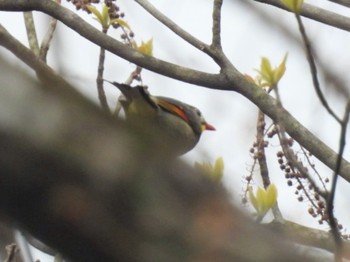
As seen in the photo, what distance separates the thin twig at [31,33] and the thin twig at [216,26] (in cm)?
77

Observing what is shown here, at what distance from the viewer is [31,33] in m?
3.00

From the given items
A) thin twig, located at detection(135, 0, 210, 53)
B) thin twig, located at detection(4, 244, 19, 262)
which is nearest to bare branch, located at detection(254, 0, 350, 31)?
thin twig, located at detection(135, 0, 210, 53)

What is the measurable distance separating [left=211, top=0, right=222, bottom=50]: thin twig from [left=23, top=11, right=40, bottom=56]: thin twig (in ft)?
2.51

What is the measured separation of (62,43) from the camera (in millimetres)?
3086

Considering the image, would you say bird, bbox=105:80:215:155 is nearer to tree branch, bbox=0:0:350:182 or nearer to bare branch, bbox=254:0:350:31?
tree branch, bbox=0:0:350:182

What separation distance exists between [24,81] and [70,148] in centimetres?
7

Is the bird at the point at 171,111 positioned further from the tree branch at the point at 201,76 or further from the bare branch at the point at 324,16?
the bare branch at the point at 324,16

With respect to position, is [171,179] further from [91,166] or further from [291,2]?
[291,2]

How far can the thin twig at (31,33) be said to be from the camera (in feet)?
9.65

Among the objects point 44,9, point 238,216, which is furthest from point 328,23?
point 238,216

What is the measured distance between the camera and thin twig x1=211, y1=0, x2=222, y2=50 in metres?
2.64

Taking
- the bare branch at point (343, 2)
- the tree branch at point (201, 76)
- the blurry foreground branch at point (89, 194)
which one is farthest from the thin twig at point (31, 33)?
the blurry foreground branch at point (89, 194)

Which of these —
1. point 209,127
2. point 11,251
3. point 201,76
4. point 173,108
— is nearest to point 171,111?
point 173,108

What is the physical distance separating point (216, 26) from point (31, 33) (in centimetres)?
86
